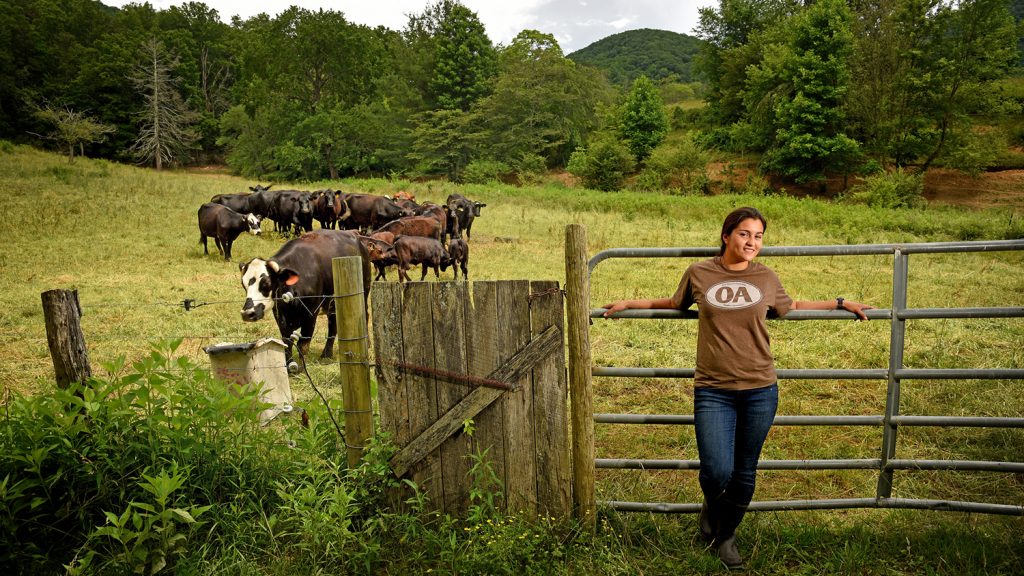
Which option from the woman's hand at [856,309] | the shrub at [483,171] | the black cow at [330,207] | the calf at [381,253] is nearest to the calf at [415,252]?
the calf at [381,253]

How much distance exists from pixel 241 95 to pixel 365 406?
235ft

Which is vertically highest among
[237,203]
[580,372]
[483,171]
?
[483,171]

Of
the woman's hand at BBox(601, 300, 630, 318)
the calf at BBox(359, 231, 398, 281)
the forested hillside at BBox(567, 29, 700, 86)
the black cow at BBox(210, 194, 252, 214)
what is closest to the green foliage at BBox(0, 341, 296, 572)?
the woman's hand at BBox(601, 300, 630, 318)

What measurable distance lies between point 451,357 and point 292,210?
16.3 meters

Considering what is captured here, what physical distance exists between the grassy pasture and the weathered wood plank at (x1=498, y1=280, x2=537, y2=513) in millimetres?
669

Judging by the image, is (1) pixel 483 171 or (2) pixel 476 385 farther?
(1) pixel 483 171

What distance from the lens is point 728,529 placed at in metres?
3.12

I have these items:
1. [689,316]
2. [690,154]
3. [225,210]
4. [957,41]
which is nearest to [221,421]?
[689,316]

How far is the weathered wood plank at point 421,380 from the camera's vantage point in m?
3.23

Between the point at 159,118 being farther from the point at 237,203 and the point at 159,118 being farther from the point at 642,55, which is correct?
the point at 642,55

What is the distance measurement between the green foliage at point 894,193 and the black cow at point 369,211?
67.6ft

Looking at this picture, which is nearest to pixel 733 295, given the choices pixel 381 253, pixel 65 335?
pixel 65 335

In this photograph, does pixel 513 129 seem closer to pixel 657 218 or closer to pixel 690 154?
pixel 690 154

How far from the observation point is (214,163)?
60844 mm
